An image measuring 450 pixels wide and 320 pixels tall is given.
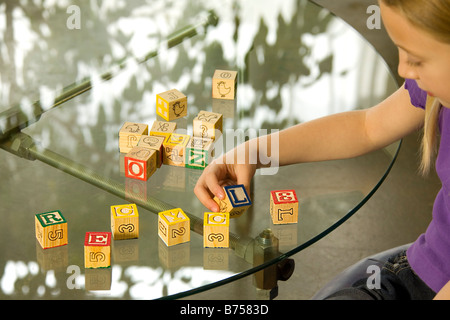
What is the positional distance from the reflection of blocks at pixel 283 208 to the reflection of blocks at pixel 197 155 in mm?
190

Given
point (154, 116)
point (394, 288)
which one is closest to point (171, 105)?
point (154, 116)

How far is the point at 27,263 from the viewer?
4.19 feet

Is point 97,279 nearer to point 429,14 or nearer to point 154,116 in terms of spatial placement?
point 154,116

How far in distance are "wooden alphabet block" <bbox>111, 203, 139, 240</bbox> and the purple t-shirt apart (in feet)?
1.93

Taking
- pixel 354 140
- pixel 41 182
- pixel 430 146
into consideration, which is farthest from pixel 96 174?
pixel 430 146

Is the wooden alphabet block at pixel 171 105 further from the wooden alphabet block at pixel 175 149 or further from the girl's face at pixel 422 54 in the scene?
the girl's face at pixel 422 54

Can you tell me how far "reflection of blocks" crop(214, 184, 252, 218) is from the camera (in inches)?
54.3

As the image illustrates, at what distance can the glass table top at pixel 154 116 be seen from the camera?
1283 millimetres

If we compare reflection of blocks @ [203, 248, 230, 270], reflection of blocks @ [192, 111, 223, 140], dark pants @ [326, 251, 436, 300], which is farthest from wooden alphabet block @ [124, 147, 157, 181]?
dark pants @ [326, 251, 436, 300]

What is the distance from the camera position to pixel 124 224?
4.34 ft

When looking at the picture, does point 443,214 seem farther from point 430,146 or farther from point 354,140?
point 354,140

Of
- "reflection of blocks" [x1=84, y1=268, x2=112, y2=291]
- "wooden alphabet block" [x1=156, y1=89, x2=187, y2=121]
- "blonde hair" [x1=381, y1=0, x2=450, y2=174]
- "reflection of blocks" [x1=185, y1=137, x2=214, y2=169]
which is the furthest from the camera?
"wooden alphabet block" [x1=156, y1=89, x2=187, y2=121]

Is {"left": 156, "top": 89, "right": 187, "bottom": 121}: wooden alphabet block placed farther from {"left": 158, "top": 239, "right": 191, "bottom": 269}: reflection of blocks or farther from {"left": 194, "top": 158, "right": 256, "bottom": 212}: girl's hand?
{"left": 158, "top": 239, "right": 191, "bottom": 269}: reflection of blocks

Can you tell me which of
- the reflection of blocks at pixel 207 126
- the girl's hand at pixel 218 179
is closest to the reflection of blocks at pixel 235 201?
the girl's hand at pixel 218 179
